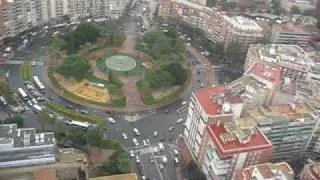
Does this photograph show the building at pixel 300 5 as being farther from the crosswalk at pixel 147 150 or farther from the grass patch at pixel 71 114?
the grass patch at pixel 71 114

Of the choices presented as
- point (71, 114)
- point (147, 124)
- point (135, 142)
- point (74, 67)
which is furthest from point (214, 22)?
point (71, 114)

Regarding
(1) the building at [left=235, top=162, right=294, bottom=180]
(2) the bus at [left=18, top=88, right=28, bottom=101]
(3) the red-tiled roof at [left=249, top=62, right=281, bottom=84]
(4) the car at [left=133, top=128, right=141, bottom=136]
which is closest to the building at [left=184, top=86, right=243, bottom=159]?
(1) the building at [left=235, top=162, right=294, bottom=180]

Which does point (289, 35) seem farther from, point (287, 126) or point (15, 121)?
point (15, 121)

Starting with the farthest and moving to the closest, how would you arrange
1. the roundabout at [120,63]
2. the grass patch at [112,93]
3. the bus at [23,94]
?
1. the roundabout at [120,63]
2. the grass patch at [112,93]
3. the bus at [23,94]

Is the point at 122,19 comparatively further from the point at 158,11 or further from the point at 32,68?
the point at 32,68

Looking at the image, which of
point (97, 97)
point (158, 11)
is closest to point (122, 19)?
point (158, 11)

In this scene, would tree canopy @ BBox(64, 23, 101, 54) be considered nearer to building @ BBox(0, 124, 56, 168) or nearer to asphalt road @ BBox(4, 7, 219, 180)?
asphalt road @ BBox(4, 7, 219, 180)

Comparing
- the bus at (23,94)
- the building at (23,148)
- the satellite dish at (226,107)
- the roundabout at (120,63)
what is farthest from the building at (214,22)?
the building at (23,148)
